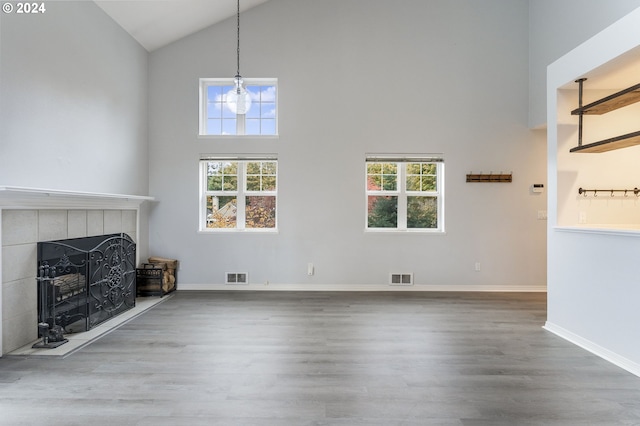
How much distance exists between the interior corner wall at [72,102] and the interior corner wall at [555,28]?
5715mm

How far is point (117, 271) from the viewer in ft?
12.2

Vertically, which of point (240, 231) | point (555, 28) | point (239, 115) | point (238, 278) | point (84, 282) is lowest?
point (238, 278)

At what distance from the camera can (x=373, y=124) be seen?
4.74 metres

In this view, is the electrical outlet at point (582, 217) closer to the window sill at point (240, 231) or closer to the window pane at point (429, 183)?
the window pane at point (429, 183)

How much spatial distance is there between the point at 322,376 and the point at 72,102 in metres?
3.66

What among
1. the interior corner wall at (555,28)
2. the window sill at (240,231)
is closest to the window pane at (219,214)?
the window sill at (240,231)

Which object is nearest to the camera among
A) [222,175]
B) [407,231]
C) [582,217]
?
[582,217]

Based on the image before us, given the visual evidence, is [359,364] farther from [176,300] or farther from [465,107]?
[465,107]

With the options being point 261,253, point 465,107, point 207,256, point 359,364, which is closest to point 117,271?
point 207,256

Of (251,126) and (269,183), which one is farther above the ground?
(251,126)

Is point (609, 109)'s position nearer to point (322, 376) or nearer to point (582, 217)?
point (582, 217)

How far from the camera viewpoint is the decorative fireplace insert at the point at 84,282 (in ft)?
9.48

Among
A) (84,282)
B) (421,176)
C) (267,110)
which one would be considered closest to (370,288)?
(421,176)

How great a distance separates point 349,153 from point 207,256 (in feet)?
8.66
